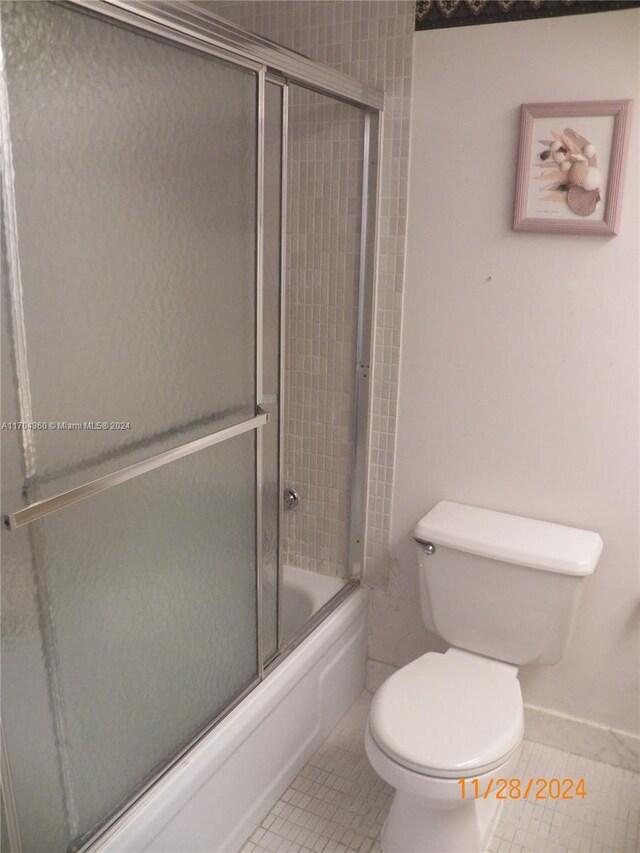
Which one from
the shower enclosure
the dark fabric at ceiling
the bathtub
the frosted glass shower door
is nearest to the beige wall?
the dark fabric at ceiling

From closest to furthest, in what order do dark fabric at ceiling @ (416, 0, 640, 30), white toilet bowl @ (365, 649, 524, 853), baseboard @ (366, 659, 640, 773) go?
1. white toilet bowl @ (365, 649, 524, 853)
2. dark fabric at ceiling @ (416, 0, 640, 30)
3. baseboard @ (366, 659, 640, 773)

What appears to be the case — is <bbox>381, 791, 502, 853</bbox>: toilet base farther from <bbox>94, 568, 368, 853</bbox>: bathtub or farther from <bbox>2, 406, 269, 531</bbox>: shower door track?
<bbox>2, 406, 269, 531</bbox>: shower door track

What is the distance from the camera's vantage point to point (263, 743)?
69.2 inches

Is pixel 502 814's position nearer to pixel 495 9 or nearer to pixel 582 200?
pixel 582 200

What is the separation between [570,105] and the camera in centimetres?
169

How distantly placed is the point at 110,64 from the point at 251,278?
0.51m

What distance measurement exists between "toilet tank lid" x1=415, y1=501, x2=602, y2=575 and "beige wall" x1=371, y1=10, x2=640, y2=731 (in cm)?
7

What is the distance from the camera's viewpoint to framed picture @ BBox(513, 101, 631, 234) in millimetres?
1665

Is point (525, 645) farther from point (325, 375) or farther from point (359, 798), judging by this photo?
point (325, 375)

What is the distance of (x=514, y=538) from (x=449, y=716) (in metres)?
0.47

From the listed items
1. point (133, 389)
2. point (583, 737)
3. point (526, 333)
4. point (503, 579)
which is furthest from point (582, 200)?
point (583, 737)

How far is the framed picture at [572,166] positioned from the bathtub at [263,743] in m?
1.21

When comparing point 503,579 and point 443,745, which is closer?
point 443,745

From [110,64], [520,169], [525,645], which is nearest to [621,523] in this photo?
[525,645]
